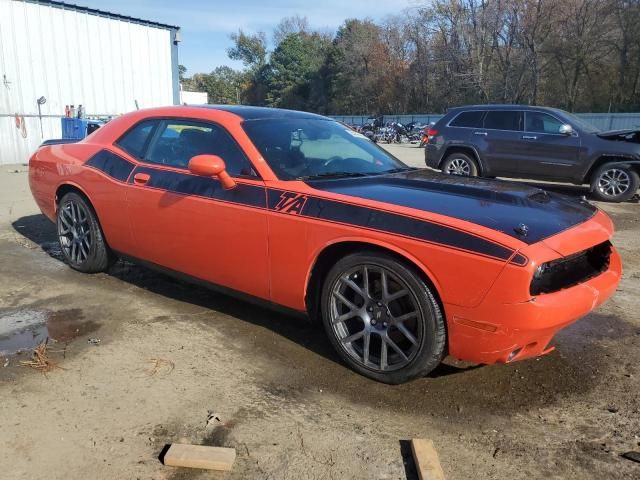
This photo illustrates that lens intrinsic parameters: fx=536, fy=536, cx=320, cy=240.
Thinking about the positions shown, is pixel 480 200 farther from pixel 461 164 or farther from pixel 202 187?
pixel 461 164

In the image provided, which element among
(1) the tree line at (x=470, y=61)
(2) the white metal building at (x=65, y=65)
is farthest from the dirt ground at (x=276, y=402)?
(1) the tree line at (x=470, y=61)

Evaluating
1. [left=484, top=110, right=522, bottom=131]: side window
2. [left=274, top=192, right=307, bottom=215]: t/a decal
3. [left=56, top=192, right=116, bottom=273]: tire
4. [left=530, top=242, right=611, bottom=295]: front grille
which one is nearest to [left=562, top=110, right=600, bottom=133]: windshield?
[left=484, top=110, right=522, bottom=131]: side window

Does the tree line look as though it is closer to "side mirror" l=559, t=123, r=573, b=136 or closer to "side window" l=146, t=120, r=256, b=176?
"side mirror" l=559, t=123, r=573, b=136

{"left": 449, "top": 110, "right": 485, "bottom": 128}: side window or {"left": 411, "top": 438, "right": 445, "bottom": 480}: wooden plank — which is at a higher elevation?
{"left": 449, "top": 110, "right": 485, "bottom": 128}: side window

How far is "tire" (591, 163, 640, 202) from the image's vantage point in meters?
9.34

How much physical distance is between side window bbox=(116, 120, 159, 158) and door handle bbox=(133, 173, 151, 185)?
21 cm

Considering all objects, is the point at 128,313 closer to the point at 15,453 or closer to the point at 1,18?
the point at 15,453

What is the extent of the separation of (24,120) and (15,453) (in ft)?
53.5

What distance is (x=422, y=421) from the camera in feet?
8.83

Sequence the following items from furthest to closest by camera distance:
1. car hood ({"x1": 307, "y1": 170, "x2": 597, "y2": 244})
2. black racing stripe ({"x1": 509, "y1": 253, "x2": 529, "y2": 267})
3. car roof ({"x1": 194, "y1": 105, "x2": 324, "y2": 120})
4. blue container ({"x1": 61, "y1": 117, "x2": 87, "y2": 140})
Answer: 1. blue container ({"x1": 61, "y1": 117, "x2": 87, "y2": 140})
2. car roof ({"x1": 194, "y1": 105, "x2": 324, "y2": 120})
3. car hood ({"x1": 307, "y1": 170, "x2": 597, "y2": 244})
4. black racing stripe ({"x1": 509, "y1": 253, "x2": 529, "y2": 267})

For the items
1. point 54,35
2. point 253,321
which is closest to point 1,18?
point 54,35

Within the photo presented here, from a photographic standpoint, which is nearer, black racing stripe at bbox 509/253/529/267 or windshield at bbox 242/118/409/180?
black racing stripe at bbox 509/253/529/267

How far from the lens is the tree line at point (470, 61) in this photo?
35.9 m

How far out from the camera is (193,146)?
12.8 feet
